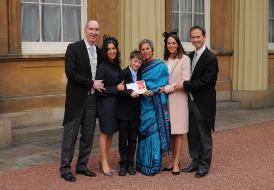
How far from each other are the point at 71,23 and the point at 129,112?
3.85 m

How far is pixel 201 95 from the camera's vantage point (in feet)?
18.7

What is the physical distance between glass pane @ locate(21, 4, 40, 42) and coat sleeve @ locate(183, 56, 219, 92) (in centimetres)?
380

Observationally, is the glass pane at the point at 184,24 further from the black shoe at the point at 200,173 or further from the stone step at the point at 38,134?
the black shoe at the point at 200,173

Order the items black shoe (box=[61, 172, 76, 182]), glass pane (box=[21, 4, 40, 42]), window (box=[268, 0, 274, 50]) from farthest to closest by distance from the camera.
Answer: window (box=[268, 0, 274, 50])
glass pane (box=[21, 4, 40, 42])
black shoe (box=[61, 172, 76, 182])

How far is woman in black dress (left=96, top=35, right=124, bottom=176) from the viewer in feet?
18.0

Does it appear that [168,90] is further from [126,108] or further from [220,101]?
[220,101]

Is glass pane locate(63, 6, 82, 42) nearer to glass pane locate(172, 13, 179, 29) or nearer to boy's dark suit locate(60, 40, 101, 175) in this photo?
glass pane locate(172, 13, 179, 29)

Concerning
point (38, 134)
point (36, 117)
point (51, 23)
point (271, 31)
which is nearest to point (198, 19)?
point (271, 31)

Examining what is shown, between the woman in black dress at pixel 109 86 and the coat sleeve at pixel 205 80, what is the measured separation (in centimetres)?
77

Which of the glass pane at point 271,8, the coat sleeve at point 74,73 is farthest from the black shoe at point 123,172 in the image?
→ the glass pane at point 271,8

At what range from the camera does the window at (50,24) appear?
8.37 meters

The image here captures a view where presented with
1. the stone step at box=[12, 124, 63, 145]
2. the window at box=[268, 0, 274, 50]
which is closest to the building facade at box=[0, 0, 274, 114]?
the stone step at box=[12, 124, 63, 145]

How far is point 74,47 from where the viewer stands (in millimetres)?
5422

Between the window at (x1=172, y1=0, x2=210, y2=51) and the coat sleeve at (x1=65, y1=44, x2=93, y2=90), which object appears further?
the window at (x1=172, y1=0, x2=210, y2=51)
